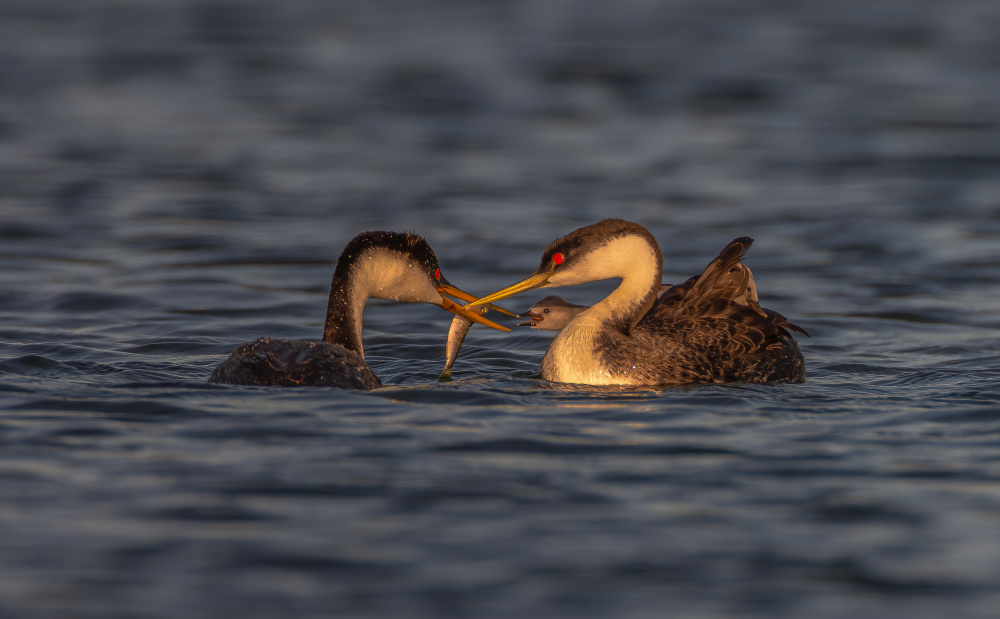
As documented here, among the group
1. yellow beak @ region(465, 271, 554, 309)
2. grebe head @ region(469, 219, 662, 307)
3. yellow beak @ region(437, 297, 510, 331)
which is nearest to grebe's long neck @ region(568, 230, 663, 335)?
grebe head @ region(469, 219, 662, 307)

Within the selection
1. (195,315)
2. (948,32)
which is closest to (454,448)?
(195,315)

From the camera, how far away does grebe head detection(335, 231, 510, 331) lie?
9.04 meters

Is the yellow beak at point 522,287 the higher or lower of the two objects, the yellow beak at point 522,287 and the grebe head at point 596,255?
the lower

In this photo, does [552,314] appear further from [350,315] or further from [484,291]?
[350,315]

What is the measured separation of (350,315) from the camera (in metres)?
8.98

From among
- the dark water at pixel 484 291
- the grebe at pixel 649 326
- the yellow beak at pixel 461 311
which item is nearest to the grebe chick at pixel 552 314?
the dark water at pixel 484 291

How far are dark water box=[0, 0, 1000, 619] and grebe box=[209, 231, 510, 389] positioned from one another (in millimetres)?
226

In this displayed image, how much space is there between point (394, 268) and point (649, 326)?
6.30ft

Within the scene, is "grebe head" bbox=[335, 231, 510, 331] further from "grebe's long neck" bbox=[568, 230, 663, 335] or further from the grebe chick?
the grebe chick

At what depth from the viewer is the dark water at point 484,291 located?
17.7 ft

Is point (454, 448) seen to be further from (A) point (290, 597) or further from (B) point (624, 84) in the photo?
(B) point (624, 84)

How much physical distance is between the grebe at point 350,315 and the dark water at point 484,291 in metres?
0.23

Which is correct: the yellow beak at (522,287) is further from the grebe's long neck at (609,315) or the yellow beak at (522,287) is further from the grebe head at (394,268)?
the grebe's long neck at (609,315)

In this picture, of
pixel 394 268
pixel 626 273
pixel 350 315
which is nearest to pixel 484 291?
pixel 626 273
